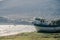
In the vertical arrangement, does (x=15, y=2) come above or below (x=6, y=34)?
above

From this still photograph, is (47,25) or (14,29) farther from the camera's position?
(47,25)

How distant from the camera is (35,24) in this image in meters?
22.8

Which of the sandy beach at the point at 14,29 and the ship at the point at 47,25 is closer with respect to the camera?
the sandy beach at the point at 14,29

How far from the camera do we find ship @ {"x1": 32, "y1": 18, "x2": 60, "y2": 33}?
882 inches

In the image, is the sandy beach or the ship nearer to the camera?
the sandy beach

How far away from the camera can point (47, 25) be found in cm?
2261

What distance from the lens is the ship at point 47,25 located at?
22.4 meters

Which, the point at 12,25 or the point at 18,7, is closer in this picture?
the point at 12,25

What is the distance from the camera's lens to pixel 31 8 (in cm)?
3098

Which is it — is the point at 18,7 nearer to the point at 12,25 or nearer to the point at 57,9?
the point at 57,9

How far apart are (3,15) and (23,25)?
411 cm

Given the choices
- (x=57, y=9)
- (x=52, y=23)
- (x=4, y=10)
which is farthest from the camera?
(x=57, y=9)

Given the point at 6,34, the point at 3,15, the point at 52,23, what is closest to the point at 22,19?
A: the point at 3,15

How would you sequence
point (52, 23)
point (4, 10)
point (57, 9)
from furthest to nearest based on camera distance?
point (57, 9), point (4, 10), point (52, 23)
